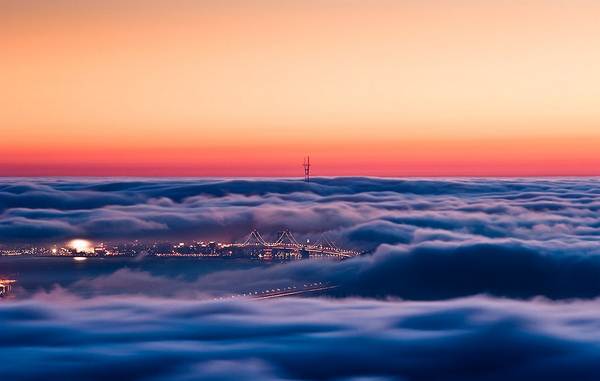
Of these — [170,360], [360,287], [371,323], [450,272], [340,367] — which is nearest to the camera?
[170,360]

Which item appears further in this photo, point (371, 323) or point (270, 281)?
point (270, 281)

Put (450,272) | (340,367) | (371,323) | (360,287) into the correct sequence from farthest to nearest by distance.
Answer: (450,272)
(360,287)
(371,323)
(340,367)

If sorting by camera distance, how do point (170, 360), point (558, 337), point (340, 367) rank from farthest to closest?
1. point (558, 337)
2. point (340, 367)
3. point (170, 360)

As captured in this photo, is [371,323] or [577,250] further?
[577,250]

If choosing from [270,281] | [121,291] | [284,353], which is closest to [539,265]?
[270,281]

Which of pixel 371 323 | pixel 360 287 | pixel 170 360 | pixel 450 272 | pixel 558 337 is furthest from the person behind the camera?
pixel 450 272

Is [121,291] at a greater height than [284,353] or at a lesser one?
lesser

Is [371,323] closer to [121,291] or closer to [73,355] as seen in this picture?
[73,355]

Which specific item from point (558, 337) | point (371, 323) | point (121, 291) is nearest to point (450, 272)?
point (121, 291)

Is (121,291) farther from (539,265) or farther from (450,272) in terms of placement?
(539,265)
